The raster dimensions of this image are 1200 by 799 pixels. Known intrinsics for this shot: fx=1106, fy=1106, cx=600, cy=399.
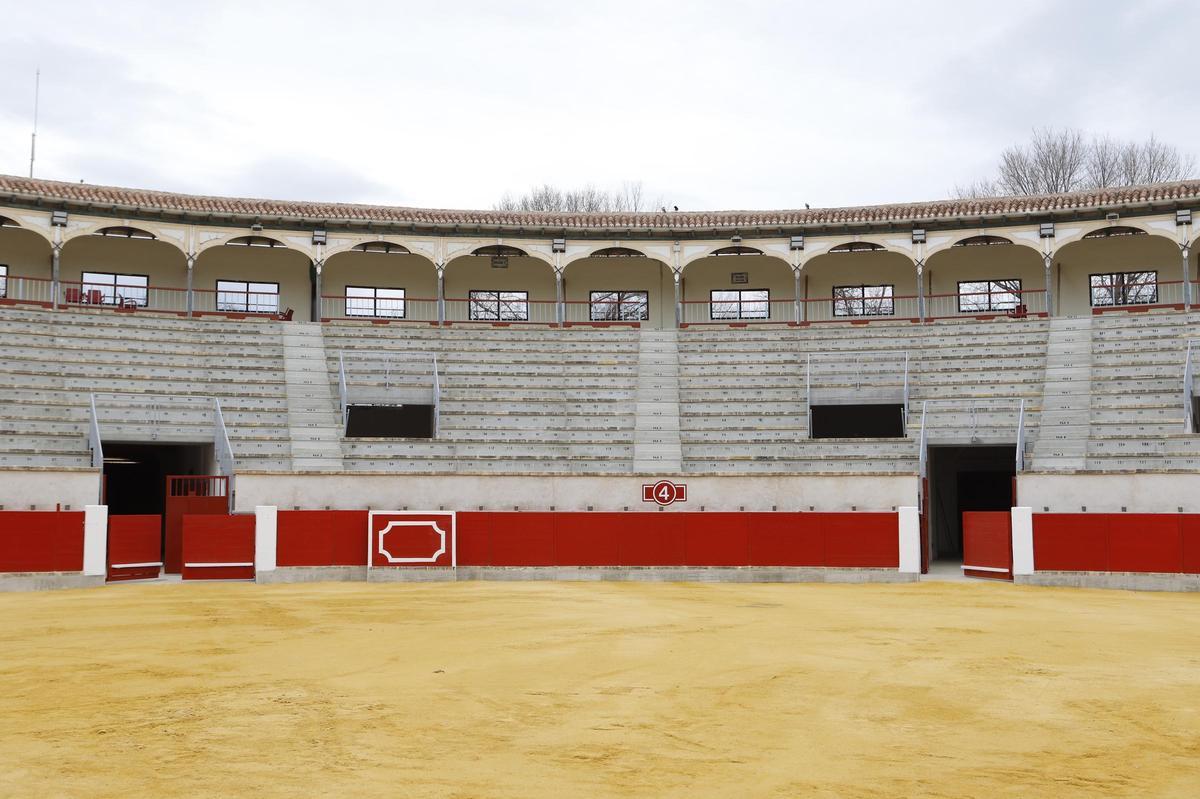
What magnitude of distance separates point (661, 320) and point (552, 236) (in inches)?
156

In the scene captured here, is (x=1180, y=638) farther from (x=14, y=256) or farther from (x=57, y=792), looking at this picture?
(x=14, y=256)

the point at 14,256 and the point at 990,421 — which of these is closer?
the point at 990,421

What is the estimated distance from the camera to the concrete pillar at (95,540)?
1848 cm

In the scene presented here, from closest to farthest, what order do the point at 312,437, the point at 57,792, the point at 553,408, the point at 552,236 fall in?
the point at 57,792 < the point at 312,437 < the point at 553,408 < the point at 552,236

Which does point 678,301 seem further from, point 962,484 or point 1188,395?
point 1188,395

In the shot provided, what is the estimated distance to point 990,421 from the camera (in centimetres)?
2359

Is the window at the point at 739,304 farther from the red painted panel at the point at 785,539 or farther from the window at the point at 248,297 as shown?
the red painted panel at the point at 785,539

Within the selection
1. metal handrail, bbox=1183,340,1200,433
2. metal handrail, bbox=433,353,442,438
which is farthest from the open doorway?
metal handrail, bbox=433,353,442,438

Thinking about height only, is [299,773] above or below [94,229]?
below

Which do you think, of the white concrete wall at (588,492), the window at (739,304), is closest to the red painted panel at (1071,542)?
the white concrete wall at (588,492)

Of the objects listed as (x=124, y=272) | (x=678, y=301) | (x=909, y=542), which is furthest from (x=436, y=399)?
(x=909, y=542)

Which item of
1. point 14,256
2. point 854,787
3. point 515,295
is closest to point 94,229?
point 14,256

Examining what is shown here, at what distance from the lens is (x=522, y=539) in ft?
65.6

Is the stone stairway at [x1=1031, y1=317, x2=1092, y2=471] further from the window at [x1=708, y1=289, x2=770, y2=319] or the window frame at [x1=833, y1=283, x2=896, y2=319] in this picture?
the window at [x1=708, y1=289, x2=770, y2=319]
